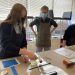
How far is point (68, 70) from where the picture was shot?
1.50m

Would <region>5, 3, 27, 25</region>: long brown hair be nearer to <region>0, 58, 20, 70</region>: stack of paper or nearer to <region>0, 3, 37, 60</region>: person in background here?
<region>0, 3, 37, 60</region>: person in background

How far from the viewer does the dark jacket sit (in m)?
1.71

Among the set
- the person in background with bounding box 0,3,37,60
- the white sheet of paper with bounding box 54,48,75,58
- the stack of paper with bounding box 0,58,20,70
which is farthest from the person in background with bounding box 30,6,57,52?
the stack of paper with bounding box 0,58,20,70

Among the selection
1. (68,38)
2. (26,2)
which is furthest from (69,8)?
(68,38)

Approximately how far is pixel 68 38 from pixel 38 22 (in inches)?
27.1

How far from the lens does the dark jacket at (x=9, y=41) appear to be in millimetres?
1709

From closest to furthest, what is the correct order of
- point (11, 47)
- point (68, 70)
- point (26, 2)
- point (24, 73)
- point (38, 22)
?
point (24, 73), point (68, 70), point (11, 47), point (38, 22), point (26, 2)

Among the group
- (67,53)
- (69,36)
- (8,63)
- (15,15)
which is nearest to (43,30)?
(69,36)

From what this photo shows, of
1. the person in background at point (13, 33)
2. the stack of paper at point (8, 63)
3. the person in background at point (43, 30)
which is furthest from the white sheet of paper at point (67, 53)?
the person in background at point (43, 30)

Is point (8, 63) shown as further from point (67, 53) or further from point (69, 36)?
point (69, 36)

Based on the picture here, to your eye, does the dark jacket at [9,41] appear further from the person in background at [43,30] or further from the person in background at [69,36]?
the person in background at [69,36]

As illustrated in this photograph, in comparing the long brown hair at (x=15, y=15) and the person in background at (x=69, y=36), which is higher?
the long brown hair at (x=15, y=15)

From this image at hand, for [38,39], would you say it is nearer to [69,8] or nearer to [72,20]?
[72,20]

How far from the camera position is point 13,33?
69.4 inches
